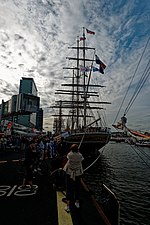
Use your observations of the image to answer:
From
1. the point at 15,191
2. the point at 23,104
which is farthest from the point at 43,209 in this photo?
the point at 23,104

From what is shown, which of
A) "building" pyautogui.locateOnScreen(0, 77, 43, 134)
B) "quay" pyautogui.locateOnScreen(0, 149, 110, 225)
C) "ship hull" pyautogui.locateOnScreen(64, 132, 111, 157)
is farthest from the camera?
"building" pyautogui.locateOnScreen(0, 77, 43, 134)

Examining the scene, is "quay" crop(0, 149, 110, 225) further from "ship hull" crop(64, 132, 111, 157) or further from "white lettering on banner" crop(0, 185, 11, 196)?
"ship hull" crop(64, 132, 111, 157)

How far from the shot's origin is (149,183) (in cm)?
1523

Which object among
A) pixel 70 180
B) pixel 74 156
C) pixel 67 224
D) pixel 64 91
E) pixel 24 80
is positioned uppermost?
pixel 24 80

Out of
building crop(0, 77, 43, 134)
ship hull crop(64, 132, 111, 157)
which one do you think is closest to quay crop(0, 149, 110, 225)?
ship hull crop(64, 132, 111, 157)

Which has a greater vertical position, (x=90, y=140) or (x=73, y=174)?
(x=90, y=140)

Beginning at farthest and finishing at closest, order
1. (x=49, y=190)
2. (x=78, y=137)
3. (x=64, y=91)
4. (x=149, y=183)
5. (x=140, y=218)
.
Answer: (x=64, y=91), (x=78, y=137), (x=149, y=183), (x=140, y=218), (x=49, y=190)

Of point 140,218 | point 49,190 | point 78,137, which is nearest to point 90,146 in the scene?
point 78,137

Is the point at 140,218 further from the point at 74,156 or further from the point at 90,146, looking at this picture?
the point at 90,146

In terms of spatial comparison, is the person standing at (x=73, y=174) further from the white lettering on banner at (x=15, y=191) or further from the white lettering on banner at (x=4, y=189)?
the white lettering on banner at (x=4, y=189)

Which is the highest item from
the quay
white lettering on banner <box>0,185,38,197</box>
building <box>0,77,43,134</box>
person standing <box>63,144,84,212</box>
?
building <box>0,77,43,134</box>

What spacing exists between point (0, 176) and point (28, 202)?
423 centimetres

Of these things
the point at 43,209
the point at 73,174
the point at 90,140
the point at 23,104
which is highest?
the point at 23,104

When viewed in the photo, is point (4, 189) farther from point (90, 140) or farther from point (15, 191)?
point (90, 140)
